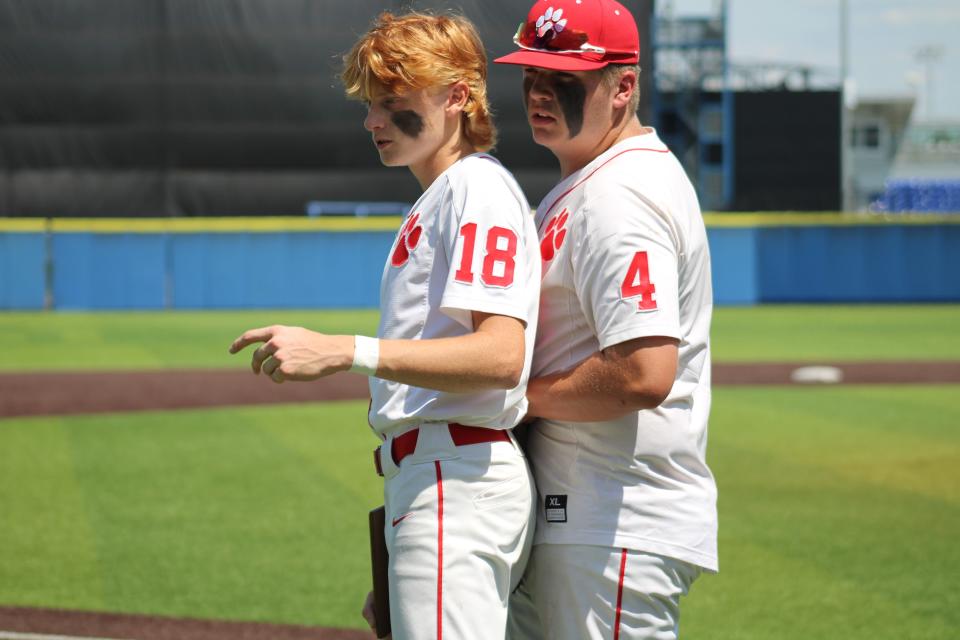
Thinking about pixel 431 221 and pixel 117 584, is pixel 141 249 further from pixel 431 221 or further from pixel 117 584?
pixel 431 221

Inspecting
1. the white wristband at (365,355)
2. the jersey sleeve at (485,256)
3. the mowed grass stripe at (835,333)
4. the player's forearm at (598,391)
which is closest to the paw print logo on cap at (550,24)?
the jersey sleeve at (485,256)

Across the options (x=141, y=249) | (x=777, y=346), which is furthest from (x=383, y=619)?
(x=141, y=249)

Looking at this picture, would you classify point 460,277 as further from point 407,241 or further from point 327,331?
point 327,331

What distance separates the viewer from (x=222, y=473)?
8.10 metres

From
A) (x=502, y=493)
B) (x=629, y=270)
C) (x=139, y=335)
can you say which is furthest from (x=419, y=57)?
(x=139, y=335)

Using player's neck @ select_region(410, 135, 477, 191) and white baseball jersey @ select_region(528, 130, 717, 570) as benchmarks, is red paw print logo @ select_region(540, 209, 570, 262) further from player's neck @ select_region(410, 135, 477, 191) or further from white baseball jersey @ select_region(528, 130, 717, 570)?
player's neck @ select_region(410, 135, 477, 191)

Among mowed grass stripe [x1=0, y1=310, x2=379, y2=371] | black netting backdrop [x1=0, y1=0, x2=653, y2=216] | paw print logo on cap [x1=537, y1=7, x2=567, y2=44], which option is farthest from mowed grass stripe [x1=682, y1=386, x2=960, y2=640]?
black netting backdrop [x1=0, y1=0, x2=653, y2=216]

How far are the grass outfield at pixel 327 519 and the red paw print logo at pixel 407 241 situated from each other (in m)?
2.93

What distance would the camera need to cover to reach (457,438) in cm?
235

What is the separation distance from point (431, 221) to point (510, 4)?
22016 mm

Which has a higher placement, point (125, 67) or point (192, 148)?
point (125, 67)

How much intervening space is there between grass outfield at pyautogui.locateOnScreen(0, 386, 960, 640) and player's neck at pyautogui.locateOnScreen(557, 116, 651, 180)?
9.34 ft

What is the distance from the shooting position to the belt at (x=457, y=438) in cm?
235

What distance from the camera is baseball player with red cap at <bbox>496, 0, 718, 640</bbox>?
2324 mm
